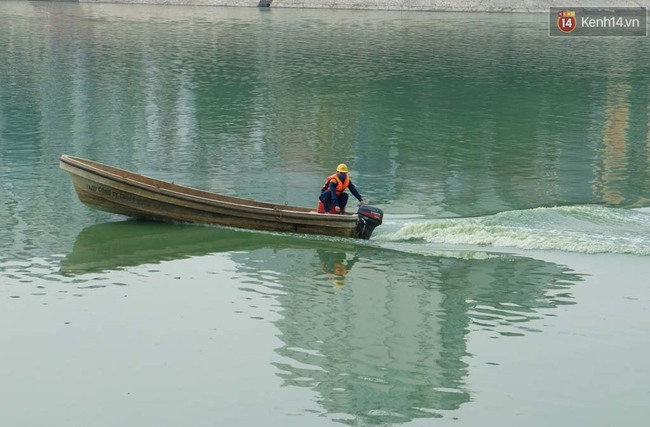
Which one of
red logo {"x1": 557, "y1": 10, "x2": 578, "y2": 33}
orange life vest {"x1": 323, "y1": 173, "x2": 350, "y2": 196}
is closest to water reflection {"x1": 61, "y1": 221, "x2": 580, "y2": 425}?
orange life vest {"x1": 323, "y1": 173, "x2": 350, "y2": 196}

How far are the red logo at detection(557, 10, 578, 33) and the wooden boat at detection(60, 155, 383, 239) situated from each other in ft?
257

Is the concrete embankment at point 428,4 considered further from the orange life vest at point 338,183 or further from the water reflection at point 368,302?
the water reflection at point 368,302

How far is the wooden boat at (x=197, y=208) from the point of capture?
32719 mm

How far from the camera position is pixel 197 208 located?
33.4m

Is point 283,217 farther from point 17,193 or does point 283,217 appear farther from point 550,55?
point 550,55

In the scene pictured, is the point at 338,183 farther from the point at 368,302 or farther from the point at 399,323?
the point at 399,323

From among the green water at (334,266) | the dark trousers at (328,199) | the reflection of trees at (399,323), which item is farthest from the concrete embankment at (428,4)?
the reflection of trees at (399,323)

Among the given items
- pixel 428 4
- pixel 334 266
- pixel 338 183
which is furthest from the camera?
pixel 428 4

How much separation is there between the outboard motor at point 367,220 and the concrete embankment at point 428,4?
9174 centimetres

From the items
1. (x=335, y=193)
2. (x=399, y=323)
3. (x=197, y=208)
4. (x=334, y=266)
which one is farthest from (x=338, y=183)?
(x=399, y=323)

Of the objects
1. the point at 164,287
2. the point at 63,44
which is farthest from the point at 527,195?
the point at 63,44

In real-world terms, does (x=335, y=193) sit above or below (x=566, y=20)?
below

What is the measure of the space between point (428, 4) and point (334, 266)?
94148mm

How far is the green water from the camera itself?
2266 cm
